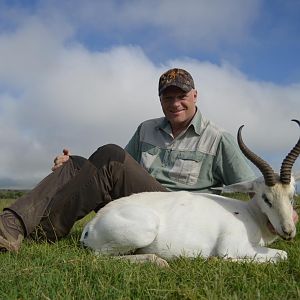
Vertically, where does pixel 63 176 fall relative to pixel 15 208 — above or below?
above

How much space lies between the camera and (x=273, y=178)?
20.7 feet

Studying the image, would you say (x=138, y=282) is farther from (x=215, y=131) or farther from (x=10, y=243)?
(x=215, y=131)

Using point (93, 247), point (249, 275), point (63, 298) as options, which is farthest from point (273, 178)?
point (63, 298)

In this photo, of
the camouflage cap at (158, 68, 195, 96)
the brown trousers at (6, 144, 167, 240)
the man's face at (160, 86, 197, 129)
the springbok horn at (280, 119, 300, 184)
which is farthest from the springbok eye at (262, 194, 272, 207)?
the camouflage cap at (158, 68, 195, 96)

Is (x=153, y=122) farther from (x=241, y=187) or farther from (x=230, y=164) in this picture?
(x=241, y=187)

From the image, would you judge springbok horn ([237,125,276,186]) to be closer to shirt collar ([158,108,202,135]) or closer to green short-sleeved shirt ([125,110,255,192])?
green short-sleeved shirt ([125,110,255,192])

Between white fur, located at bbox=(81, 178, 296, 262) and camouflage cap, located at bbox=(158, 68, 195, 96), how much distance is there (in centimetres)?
243

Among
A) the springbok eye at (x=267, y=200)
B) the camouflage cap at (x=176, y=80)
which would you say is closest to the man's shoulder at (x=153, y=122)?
the camouflage cap at (x=176, y=80)

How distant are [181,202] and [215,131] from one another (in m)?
2.12

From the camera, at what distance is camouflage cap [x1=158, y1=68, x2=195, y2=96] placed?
8234 mm

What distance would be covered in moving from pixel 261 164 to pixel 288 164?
0.34 metres

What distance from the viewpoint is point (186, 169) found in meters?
7.97

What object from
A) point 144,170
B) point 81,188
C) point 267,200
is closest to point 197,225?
point 267,200

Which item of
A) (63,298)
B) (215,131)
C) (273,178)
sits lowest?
(63,298)
